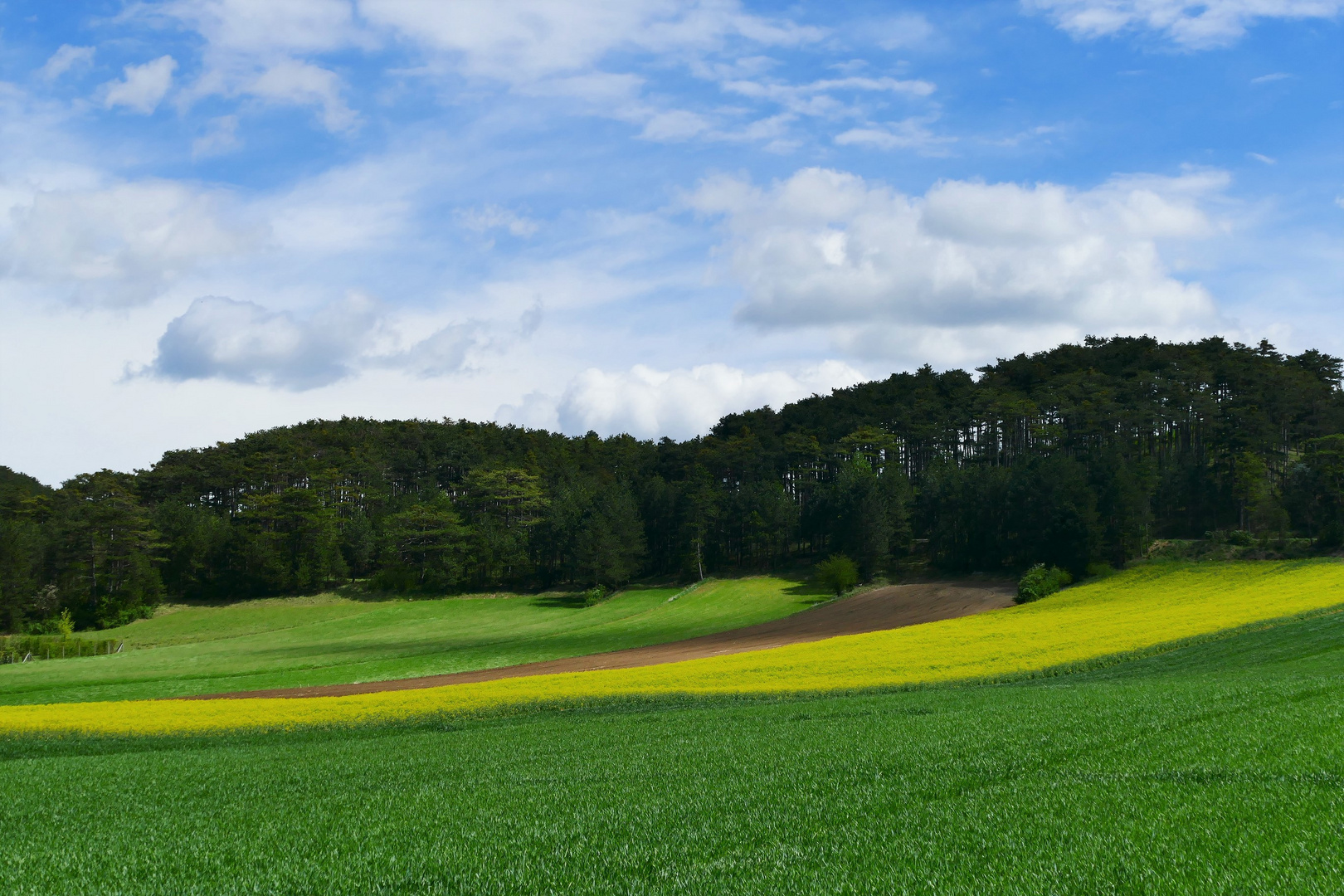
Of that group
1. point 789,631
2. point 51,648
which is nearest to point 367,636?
point 51,648

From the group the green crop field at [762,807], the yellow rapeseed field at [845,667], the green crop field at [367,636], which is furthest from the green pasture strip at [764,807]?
the green crop field at [367,636]

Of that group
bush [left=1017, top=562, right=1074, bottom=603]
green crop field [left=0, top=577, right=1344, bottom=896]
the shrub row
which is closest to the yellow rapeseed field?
bush [left=1017, top=562, right=1074, bottom=603]

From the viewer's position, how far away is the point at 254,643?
215 ft

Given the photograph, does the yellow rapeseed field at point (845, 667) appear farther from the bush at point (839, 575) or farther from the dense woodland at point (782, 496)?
the bush at point (839, 575)

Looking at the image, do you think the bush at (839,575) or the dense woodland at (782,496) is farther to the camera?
the bush at (839,575)

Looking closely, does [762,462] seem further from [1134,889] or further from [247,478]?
[1134,889]

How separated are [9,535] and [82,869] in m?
95.5

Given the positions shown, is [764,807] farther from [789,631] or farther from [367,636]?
[367,636]

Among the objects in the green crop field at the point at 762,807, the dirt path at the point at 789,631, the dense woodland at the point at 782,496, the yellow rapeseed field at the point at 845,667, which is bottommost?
the dirt path at the point at 789,631

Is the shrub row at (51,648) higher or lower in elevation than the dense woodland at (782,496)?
lower

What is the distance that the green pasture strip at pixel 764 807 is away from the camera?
877 centimetres

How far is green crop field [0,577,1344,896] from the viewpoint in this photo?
8.77m

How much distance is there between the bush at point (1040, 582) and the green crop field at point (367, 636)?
60.0 feet

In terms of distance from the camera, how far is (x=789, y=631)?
200 feet
